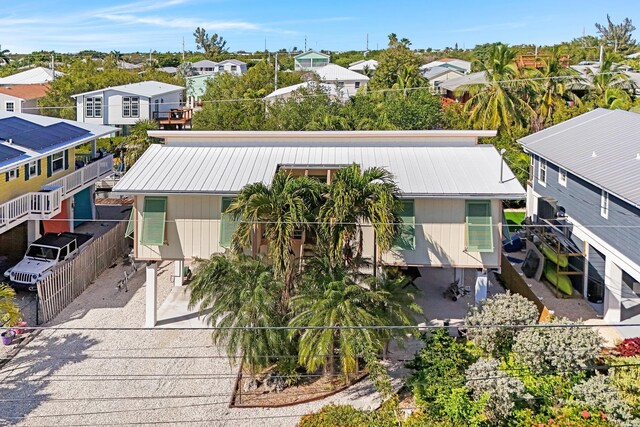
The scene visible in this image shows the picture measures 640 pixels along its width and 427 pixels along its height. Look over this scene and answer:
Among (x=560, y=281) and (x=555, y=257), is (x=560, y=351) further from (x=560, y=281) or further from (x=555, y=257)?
(x=555, y=257)

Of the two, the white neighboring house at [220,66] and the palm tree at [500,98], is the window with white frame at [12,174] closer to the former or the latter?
the palm tree at [500,98]

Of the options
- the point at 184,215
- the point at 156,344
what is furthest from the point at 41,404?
the point at 184,215

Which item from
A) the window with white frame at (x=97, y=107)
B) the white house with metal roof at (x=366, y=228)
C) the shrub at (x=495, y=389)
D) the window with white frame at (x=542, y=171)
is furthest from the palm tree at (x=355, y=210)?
→ the window with white frame at (x=97, y=107)

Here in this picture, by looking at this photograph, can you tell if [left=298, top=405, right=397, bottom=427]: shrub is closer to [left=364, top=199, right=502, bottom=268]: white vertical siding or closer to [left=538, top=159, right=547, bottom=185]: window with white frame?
[left=364, top=199, right=502, bottom=268]: white vertical siding

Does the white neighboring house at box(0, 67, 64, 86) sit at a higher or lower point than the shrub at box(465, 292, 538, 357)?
higher

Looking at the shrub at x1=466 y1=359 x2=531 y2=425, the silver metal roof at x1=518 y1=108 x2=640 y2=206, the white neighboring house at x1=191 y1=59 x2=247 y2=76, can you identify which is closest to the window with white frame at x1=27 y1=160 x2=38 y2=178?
the shrub at x1=466 y1=359 x2=531 y2=425

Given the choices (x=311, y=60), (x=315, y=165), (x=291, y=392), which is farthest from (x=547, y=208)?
(x=311, y=60)
